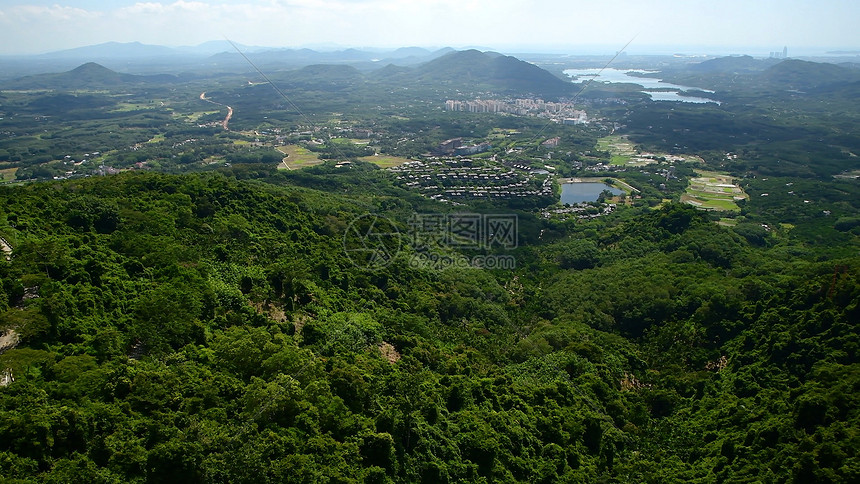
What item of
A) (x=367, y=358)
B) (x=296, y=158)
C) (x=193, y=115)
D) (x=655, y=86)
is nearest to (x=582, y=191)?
(x=296, y=158)

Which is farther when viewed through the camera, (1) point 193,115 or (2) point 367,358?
(1) point 193,115

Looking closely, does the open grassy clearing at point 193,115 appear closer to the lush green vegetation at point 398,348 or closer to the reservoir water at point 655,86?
the lush green vegetation at point 398,348

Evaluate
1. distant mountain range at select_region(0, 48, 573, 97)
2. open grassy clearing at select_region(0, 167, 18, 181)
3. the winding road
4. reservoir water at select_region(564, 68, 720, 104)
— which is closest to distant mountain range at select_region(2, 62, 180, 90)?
distant mountain range at select_region(0, 48, 573, 97)

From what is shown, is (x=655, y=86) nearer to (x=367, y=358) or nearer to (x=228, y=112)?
(x=228, y=112)

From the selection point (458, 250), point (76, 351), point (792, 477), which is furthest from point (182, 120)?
point (792, 477)

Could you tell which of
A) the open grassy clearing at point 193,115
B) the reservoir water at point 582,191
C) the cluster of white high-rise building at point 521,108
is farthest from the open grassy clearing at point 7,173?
the cluster of white high-rise building at point 521,108

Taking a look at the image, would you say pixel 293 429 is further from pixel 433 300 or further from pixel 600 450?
pixel 433 300
